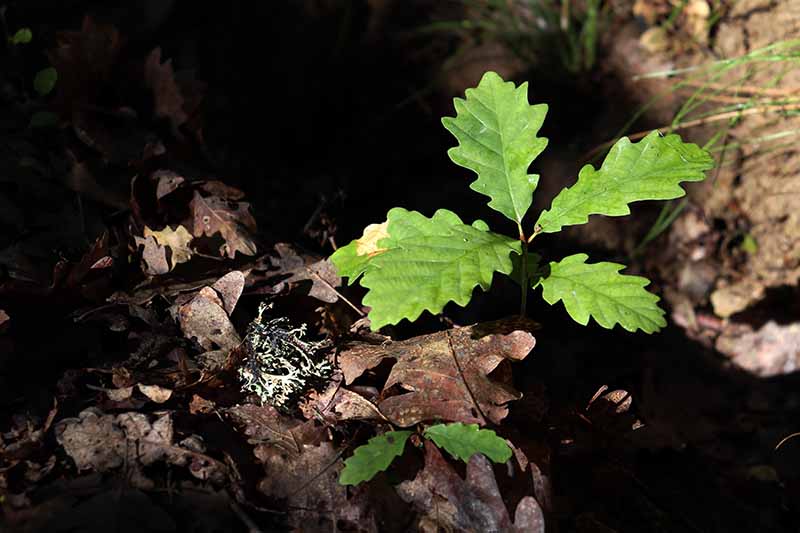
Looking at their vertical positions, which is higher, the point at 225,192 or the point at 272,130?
the point at 225,192

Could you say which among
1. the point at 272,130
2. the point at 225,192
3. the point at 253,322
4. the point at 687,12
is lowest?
the point at 272,130

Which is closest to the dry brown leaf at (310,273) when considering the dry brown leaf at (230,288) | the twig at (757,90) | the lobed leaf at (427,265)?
the dry brown leaf at (230,288)

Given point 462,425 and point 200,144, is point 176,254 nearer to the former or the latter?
point 200,144

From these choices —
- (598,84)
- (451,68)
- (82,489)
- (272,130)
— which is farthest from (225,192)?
(598,84)

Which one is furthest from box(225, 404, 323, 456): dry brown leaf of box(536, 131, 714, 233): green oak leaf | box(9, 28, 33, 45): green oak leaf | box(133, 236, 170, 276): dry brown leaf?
box(9, 28, 33, 45): green oak leaf

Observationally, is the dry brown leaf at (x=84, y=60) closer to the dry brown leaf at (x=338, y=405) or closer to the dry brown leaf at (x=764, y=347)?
the dry brown leaf at (x=338, y=405)

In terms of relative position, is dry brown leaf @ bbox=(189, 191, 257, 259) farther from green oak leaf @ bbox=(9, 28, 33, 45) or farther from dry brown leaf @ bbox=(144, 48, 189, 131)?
green oak leaf @ bbox=(9, 28, 33, 45)
